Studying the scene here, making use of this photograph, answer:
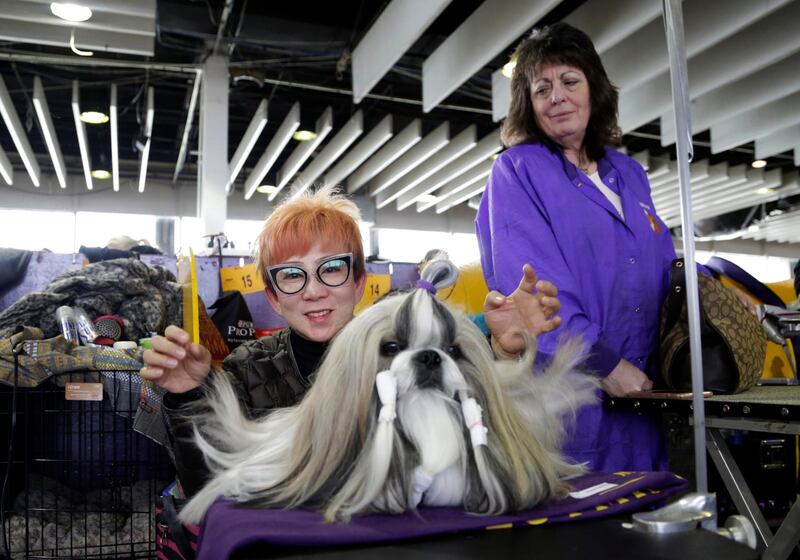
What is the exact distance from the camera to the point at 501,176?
5.09ft

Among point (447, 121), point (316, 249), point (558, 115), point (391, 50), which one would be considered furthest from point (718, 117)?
point (316, 249)

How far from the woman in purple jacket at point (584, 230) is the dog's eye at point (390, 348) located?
530 mm

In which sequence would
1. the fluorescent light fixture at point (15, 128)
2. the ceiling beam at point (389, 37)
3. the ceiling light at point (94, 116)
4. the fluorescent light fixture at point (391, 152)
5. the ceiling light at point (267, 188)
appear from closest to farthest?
the ceiling beam at point (389, 37)
the fluorescent light fixture at point (15, 128)
the ceiling light at point (94, 116)
the fluorescent light fixture at point (391, 152)
the ceiling light at point (267, 188)

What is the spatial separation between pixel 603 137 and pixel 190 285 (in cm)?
101

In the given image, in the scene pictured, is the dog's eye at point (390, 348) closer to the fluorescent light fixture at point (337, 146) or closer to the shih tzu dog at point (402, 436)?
the shih tzu dog at point (402, 436)

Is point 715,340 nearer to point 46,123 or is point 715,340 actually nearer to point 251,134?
point 251,134

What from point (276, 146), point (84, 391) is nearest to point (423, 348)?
point (84, 391)

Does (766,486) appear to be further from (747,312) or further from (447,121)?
(447,121)

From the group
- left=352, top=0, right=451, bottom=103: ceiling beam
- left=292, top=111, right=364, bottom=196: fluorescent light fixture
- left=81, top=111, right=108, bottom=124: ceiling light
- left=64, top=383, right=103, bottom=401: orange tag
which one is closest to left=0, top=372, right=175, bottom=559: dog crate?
left=64, top=383, right=103, bottom=401: orange tag

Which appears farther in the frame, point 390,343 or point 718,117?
point 718,117

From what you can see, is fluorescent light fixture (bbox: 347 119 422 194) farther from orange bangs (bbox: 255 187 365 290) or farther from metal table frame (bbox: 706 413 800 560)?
metal table frame (bbox: 706 413 800 560)

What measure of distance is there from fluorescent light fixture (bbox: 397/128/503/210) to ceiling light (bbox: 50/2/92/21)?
414 cm

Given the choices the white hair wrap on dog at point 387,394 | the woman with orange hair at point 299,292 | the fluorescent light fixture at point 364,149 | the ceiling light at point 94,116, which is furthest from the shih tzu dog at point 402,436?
the ceiling light at point 94,116

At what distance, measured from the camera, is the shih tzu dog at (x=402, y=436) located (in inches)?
32.2
